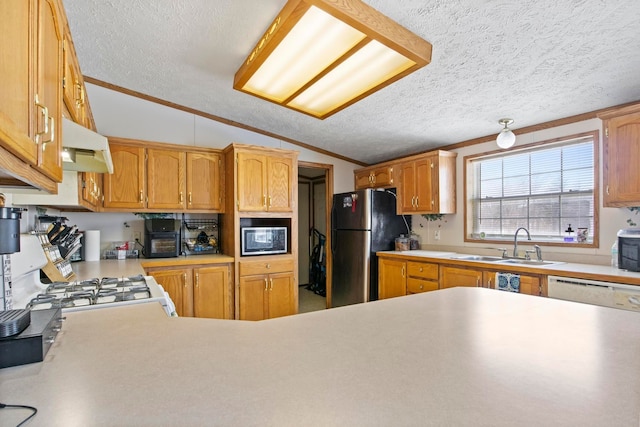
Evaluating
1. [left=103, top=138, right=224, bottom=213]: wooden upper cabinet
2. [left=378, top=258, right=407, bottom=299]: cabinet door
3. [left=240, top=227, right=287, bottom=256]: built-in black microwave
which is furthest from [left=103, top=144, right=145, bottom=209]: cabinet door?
[left=378, top=258, right=407, bottom=299]: cabinet door

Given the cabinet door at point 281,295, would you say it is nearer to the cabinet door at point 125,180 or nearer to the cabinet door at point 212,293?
the cabinet door at point 212,293

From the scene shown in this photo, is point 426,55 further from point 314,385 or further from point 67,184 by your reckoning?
point 67,184

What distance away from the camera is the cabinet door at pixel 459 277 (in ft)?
9.08

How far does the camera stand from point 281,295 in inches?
140

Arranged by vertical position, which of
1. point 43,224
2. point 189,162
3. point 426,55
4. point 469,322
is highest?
point 426,55

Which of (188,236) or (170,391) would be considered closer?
(170,391)

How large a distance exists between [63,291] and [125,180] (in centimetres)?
177

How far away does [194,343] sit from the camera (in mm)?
876

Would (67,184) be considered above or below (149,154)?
below

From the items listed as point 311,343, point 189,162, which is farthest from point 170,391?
point 189,162

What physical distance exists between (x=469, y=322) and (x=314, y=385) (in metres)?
0.67

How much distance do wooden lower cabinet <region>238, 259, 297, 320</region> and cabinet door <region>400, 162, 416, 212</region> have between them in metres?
1.60

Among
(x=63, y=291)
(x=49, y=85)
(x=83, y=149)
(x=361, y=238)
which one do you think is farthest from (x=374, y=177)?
(x=49, y=85)

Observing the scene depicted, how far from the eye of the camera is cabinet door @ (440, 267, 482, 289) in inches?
109
